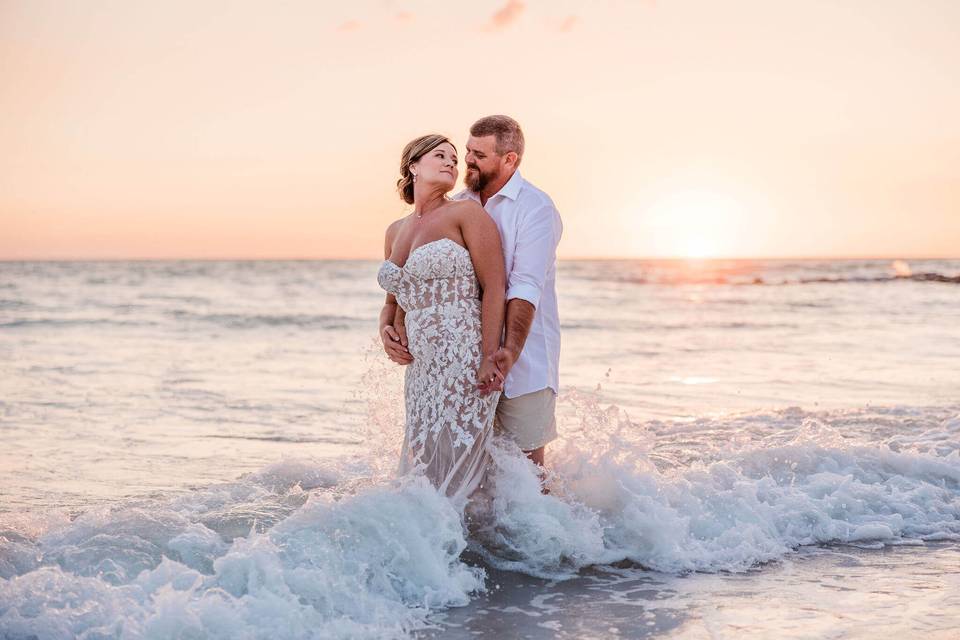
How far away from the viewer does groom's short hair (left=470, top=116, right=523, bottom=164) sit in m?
Answer: 4.70

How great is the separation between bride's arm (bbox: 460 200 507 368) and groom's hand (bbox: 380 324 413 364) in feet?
1.60

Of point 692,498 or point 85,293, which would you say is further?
point 85,293

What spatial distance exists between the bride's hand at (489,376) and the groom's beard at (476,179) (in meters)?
0.89

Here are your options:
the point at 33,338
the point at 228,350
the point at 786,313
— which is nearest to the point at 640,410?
the point at 228,350

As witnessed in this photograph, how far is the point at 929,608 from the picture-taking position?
13.9 ft

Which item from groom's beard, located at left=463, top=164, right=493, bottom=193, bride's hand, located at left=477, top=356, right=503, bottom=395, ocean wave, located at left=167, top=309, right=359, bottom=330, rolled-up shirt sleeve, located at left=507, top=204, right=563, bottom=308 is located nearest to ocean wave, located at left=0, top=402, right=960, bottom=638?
bride's hand, located at left=477, top=356, right=503, bottom=395

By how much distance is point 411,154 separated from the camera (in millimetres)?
4746

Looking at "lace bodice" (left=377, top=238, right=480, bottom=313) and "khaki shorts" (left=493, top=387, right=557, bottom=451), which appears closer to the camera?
"lace bodice" (left=377, top=238, right=480, bottom=313)

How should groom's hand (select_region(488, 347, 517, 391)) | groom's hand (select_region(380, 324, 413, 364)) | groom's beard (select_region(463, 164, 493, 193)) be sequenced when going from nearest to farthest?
1. groom's hand (select_region(488, 347, 517, 391))
2. groom's beard (select_region(463, 164, 493, 193))
3. groom's hand (select_region(380, 324, 413, 364))

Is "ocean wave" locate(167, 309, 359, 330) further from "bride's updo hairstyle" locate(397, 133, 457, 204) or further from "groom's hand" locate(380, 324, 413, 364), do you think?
"bride's updo hairstyle" locate(397, 133, 457, 204)

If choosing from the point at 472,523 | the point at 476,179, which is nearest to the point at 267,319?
the point at 472,523

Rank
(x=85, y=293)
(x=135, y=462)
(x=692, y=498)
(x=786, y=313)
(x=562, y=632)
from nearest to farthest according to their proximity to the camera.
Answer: (x=562, y=632)
(x=692, y=498)
(x=135, y=462)
(x=786, y=313)
(x=85, y=293)

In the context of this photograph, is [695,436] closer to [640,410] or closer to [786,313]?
[640,410]

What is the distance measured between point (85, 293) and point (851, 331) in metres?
26.1
